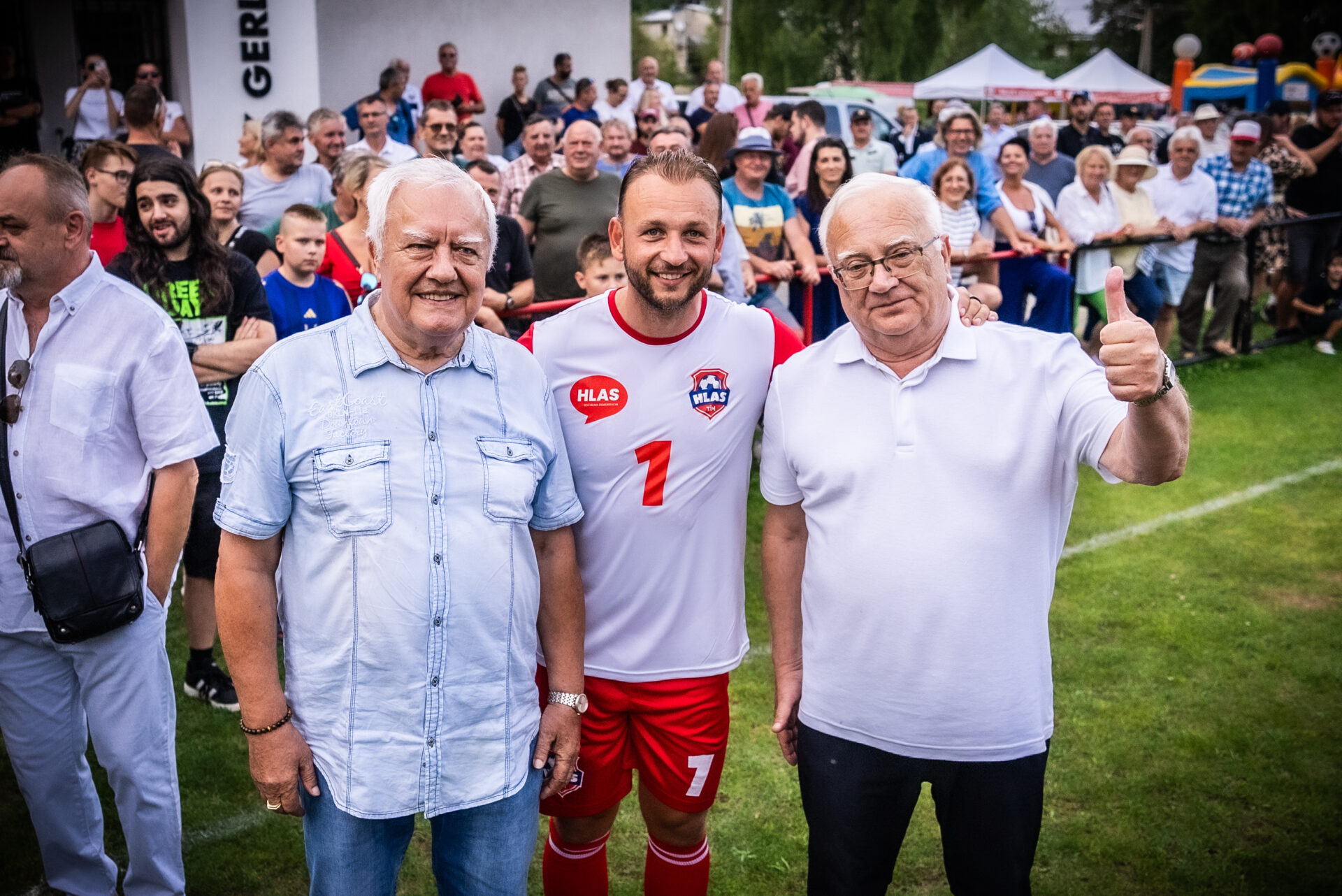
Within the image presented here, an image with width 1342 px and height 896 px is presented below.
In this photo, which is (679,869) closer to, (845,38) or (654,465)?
(654,465)

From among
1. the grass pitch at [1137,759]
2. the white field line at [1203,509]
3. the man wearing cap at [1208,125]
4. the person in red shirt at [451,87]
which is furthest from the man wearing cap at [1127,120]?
the grass pitch at [1137,759]

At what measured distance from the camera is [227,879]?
12.4ft

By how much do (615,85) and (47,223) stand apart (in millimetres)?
14237

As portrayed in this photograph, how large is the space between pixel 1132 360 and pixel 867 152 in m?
11.5

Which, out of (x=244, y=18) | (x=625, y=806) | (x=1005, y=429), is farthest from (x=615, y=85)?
(x=1005, y=429)

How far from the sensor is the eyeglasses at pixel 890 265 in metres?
2.62

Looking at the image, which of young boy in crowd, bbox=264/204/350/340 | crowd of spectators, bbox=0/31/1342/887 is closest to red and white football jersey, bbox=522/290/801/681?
crowd of spectators, bbox=0/31/1342/887

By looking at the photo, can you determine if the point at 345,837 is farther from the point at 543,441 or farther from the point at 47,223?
the point at 47,223

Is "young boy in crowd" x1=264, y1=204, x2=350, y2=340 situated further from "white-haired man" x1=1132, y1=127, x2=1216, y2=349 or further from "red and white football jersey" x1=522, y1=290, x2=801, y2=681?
"white-haired man" x1=1132, y1=127, x2=1216, y2=349

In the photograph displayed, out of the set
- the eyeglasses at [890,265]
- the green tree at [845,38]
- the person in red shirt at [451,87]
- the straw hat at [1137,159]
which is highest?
the green tree at [845,38]

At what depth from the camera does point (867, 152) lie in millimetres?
13188

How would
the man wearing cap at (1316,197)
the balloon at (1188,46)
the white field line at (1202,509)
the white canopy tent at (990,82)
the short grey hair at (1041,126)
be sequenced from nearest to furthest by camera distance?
the white field line at (1202,509) < the short grey hair at (1041,126) < the man wearing cap at (1316,197) < the white canopy tent at (990,82) < the balloon at (1188,46)

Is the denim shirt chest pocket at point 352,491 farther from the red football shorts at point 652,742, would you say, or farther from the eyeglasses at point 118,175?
the eyeglasses at point 118,175

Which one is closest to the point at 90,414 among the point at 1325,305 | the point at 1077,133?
the point at 1325,305
